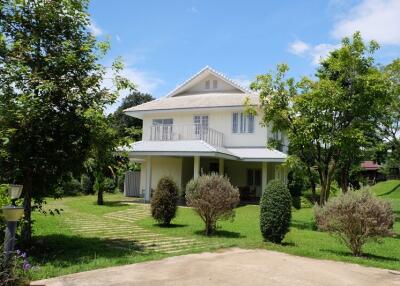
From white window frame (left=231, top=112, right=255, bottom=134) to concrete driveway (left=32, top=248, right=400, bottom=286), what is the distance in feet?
55.3

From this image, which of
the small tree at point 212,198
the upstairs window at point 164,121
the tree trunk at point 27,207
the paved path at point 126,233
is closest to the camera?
the tree trunk at point 27,207

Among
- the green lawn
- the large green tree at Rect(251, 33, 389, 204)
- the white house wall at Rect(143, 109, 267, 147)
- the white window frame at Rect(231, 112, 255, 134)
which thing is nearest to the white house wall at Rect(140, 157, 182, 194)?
the white house wall at Rect(143, 109, 267, 147)

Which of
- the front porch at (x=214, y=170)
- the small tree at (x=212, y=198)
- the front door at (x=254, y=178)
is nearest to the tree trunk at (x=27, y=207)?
the small tree at (x=212, y=198)

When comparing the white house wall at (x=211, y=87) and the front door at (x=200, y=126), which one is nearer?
the front door at (x=200, y=126)

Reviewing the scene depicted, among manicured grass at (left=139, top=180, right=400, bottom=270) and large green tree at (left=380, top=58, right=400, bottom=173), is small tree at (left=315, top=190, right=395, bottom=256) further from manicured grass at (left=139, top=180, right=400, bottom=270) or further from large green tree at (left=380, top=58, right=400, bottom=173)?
large green tree at (left=380, top=58, right=400, bottom=173)

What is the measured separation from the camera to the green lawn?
887 cm

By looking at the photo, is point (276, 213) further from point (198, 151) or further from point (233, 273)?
point (198, 151)

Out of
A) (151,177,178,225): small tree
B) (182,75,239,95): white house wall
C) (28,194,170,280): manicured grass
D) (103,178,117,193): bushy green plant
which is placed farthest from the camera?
(103,178,117,193): bushy green plant

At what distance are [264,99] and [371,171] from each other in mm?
50923

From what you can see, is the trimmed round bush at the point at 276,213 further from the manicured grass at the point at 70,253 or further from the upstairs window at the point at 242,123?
the upstairs window at the point at 242,123

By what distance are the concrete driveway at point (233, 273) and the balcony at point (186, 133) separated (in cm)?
1604

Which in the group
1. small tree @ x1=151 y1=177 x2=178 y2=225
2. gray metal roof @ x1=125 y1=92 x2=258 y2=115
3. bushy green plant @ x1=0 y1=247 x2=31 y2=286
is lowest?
bushy green plant @ x1=0 y1=247 x2=31 y2=286

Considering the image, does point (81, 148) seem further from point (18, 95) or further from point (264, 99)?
point (264, 99)

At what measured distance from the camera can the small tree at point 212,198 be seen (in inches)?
510
